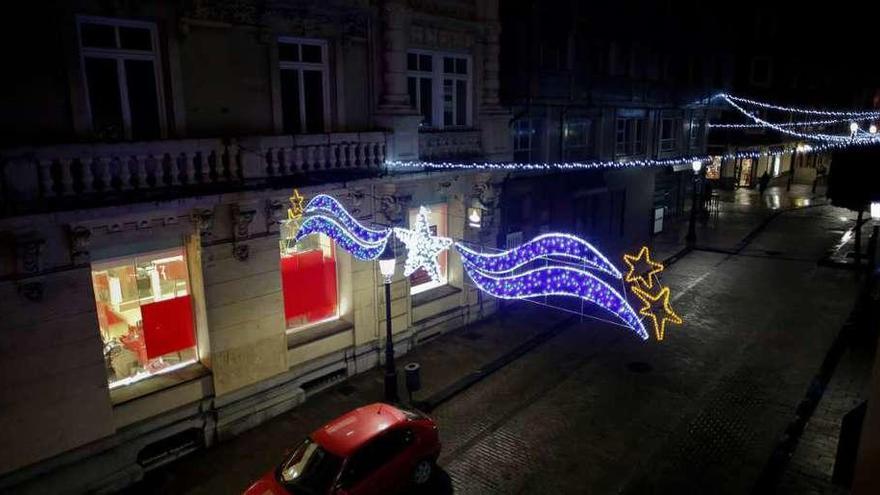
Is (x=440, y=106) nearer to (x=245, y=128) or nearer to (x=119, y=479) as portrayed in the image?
(x=245, y=128)

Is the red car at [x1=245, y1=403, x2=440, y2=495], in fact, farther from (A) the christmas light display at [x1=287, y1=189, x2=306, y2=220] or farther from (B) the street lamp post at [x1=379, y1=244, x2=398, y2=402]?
(A) the christmas light display at [x1=287, y1=189, x2=306, y2=220]

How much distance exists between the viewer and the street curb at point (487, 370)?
14.8m

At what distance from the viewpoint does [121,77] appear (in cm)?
1154

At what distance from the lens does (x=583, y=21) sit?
79.1 ft

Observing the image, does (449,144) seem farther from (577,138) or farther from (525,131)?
(577,138)

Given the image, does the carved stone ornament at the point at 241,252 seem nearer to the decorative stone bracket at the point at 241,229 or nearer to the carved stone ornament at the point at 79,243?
the decorative stone bracket at the point at 241,229

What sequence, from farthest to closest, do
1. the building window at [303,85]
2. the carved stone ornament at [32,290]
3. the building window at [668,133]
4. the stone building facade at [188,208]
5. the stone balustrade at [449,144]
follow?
1. the building window at [668,133]
2. the stone balustrade at [449,144]
3. the building window at [303,85]
4. the stone building facade at [188,208]
5. the carved stone ornament at [32,290]

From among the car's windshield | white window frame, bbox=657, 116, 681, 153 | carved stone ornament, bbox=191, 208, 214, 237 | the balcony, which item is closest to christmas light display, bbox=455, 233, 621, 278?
the balcony

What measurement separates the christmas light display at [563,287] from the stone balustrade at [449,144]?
14.3 feet

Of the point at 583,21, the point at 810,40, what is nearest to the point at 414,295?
the point at 583,21

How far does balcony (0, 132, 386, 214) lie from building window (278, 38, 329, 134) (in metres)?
1.03

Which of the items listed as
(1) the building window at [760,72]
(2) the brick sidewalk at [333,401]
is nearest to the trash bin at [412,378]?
(2) the brick sidewalk at [333,401]

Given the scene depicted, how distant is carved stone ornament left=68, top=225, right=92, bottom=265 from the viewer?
35.0 ft

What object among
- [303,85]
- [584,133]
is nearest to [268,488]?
[303,85]
